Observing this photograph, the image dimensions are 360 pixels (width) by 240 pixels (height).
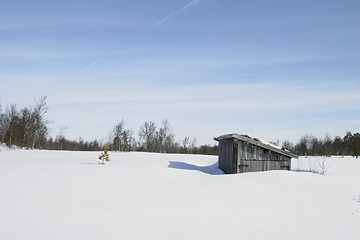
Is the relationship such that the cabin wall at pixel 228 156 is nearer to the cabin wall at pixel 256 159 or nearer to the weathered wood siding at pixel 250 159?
the weathered wood siding at pixel 250 159

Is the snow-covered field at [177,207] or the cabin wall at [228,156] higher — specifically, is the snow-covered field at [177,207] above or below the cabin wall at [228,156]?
below

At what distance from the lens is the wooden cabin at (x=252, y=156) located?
17.8m

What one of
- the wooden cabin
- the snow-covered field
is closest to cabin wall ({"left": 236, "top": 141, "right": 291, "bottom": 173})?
the wooden cabin

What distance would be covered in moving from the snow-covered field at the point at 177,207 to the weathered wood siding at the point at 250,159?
5.46 feet

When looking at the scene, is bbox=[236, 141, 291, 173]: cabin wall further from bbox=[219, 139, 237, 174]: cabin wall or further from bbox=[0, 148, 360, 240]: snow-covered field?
bbox=[0, 148, 360, 240]: snow-covered field

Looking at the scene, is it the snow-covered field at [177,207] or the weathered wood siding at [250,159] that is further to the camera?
the weathered wood siding at [250,159]

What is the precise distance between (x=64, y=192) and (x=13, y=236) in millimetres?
4921

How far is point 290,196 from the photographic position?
12086 mm

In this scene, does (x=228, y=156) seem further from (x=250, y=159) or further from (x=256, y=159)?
(x=256, y=159)

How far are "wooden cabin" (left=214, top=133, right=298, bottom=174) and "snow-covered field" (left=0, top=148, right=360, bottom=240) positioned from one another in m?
1.70

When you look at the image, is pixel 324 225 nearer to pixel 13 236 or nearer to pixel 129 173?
pixel 13 236

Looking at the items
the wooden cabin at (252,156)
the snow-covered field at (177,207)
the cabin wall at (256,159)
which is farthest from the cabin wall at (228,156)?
the snow-covered field at (177,207)

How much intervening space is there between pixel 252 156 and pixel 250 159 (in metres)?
0.26

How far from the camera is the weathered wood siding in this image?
17812mm
